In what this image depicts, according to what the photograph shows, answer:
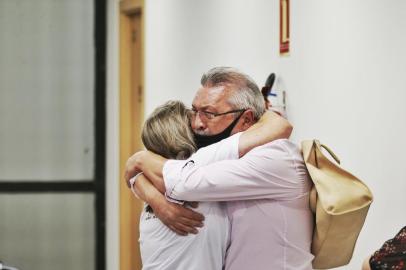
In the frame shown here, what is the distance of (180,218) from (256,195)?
0.70 feet

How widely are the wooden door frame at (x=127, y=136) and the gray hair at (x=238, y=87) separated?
3.31 metres

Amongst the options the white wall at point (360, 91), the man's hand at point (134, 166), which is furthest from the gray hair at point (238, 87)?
the white wall at point (360, 91)

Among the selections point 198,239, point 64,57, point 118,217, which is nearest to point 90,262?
point 118,217

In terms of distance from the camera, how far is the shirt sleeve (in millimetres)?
1831

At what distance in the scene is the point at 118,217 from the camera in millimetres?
5426

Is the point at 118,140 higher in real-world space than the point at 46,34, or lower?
lower

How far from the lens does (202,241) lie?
1.88 m

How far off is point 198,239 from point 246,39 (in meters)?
2.01

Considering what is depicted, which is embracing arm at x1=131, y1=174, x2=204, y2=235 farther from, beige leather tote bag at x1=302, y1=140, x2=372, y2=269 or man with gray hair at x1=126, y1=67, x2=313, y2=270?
beige leather tote bag at x1=302, y1=140, x2=372, y2=269

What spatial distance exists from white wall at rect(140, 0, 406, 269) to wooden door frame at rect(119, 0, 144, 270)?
1474mm

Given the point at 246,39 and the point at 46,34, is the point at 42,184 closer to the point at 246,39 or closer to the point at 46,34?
the point at 46,34

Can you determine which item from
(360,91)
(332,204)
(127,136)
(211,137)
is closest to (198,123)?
(211,137)

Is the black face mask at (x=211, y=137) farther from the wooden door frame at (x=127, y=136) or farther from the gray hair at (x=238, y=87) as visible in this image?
the wooden door frame at (x=127, y=136)

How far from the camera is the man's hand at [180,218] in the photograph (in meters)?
1.87
